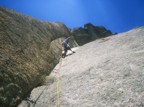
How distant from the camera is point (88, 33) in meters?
48.8

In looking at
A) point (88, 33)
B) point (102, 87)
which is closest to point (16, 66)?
point (102, 87)

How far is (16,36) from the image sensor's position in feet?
35.9

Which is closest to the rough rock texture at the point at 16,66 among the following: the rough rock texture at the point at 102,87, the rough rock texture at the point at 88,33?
the rough rock texture at the point at 102,87

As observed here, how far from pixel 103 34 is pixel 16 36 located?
149 feet

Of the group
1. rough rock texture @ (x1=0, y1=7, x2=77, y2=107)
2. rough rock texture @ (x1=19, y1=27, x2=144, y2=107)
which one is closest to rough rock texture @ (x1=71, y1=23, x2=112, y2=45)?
rough rock texture @ (x1=0, y1=7, x2=77, y2=107)

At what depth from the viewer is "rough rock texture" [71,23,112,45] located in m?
42.3

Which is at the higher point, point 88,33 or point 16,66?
point 88,33

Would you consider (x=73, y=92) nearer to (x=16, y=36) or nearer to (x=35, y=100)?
(x=35, y=100)

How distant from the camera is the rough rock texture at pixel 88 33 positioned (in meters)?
42.3

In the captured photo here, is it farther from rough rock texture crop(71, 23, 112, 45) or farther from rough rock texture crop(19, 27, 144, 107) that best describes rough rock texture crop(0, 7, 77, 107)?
rough rock texture crop(71, 23, 112, 45)

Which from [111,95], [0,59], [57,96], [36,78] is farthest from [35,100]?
[111,95]

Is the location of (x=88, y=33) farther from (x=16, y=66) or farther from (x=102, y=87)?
(x=102, y=87)

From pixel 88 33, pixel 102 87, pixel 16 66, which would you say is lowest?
pixel 102 87

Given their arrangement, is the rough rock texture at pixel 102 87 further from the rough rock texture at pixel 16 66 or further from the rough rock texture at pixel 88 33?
the rough rock texture at pixel 88 33
